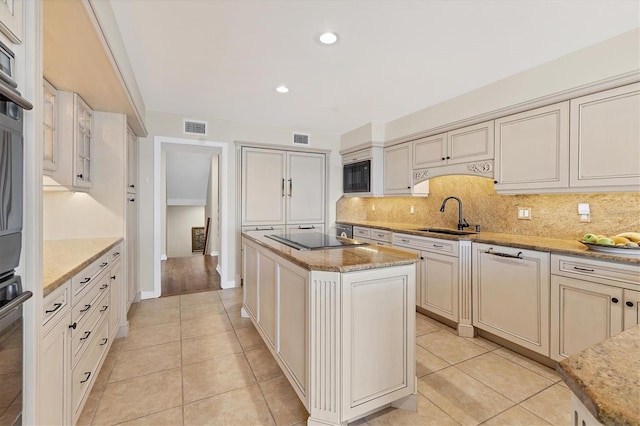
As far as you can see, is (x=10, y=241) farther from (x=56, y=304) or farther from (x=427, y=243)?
(x=427, y=243)

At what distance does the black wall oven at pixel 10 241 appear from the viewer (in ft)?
2.89

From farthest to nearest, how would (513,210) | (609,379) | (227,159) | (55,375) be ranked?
(227,159), (513,210), (55,375), (609,379)

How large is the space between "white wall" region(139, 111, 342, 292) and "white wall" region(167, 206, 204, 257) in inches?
171

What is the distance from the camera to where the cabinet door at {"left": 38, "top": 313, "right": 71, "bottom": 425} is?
3.82 ft

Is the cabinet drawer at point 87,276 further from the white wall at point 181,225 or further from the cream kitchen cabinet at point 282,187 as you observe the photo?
the white wall at point 181,225

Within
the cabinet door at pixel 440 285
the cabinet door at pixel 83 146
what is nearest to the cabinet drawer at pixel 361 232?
the cabinet door at pixel 440 285

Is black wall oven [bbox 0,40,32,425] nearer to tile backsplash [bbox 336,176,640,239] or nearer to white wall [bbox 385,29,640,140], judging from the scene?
white wall [bbox 385,29,640,140]

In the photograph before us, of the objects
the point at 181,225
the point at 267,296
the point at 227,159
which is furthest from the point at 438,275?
the point at 181,225

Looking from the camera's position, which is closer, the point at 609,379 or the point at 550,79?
the point at 609,379

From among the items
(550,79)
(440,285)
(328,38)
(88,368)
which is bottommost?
(88,368)

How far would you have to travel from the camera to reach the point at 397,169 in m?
4.16

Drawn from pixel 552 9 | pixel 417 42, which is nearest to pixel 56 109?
pixel 417 42

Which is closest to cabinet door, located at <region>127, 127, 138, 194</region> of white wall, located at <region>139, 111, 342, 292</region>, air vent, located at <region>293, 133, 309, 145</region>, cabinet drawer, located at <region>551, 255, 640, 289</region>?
white wall, located at <region>139, 111, 342, 292</region>

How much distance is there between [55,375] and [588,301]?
3119 mm
